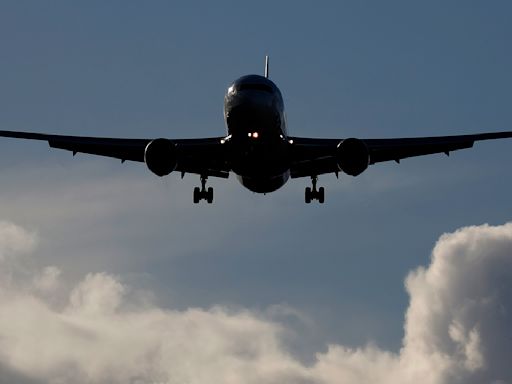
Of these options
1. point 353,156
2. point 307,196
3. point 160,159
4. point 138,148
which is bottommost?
point 160,159

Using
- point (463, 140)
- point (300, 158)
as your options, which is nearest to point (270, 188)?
point (300, 158)

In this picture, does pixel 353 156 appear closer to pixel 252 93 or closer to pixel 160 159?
pixel 252 93

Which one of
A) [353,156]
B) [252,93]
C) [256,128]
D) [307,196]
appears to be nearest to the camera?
[256,128]

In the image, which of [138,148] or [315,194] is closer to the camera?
[138,148]

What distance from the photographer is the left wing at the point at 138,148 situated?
50781 mm

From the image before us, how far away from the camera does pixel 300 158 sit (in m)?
51.6

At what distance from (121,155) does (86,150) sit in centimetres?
166

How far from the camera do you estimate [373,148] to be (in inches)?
2051

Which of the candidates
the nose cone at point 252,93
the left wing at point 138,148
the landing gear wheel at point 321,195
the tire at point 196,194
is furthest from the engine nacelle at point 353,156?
the tire at point 196,194

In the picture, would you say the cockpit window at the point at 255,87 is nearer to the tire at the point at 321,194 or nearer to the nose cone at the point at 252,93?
the nose cone at the point at 252,93

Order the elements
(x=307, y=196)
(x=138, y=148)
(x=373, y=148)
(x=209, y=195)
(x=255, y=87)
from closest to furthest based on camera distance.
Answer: (x=255, y=87)
(x=373, y=148)
(x=138, y=148)
(x=209, y=195)
(x=307, y=196)

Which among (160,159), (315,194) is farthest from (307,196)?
(160,159)

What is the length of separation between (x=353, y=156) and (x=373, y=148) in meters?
3.43

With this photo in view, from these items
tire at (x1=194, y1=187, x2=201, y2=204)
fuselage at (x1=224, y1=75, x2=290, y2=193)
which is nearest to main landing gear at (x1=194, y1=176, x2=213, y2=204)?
tire at (x1=194, y1=187, x2=201, y2=204)
